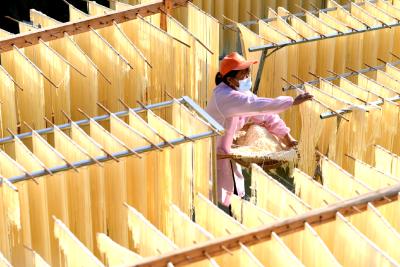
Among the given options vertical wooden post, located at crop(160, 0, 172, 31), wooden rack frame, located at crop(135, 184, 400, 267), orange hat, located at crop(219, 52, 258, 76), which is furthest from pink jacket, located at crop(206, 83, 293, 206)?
wooden rack frame, located at crop(135, 184, 400, 267)

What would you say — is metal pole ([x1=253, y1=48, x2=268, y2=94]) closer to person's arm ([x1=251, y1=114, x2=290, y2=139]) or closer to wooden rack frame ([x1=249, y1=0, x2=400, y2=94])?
wooden rack frame ([x1=249, y1=0, x2=400, y2=94])

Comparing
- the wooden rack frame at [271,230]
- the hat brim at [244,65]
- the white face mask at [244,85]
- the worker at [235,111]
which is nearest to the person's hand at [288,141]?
the worker at [235,111]

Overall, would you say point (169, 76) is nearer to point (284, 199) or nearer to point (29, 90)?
point (29, 90)

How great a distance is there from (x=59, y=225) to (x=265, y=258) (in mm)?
1387

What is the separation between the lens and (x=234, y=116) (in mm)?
9711

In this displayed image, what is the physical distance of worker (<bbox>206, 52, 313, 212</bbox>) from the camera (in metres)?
9.53

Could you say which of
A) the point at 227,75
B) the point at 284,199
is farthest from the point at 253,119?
the point at 284,199

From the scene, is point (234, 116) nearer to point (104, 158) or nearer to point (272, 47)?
point (272, 47)

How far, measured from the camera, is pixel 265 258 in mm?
6527

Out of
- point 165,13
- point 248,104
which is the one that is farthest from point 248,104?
point 165,13

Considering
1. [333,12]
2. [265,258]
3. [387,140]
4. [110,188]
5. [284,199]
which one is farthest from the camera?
[333,12]

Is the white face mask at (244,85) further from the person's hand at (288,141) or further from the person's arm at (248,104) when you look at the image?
the person's hand at (288,141)

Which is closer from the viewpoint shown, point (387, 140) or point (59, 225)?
point (59, 225)

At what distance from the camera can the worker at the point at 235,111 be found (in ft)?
31.3
